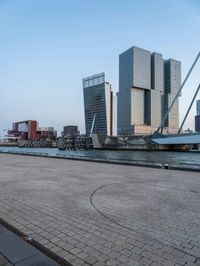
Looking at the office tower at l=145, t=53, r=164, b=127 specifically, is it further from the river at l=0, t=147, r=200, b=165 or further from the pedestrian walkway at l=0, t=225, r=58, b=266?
the pedestrian walkway at l=0, t=225, r=58, b=266

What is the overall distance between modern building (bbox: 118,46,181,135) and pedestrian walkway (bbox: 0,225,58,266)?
110230mm

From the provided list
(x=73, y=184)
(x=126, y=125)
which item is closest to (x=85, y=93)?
(x=126, y=125)

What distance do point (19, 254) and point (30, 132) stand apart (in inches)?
6149

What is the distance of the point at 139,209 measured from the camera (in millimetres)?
4945

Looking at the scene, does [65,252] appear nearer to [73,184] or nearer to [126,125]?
[73,184]

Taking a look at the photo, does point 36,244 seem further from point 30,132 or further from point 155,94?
point 30,132

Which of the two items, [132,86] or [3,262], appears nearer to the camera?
[3,262]

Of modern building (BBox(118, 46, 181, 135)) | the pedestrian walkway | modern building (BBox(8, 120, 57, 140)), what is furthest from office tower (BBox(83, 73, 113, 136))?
the pedestrian walkway

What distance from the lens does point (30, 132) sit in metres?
152

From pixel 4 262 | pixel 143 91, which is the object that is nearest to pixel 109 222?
pixel 4 262

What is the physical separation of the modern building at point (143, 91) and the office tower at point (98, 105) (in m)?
9.34

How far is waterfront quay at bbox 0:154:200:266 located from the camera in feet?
9.75

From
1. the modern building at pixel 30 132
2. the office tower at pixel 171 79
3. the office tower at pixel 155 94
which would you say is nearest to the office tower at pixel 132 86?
the office tower at pixel 155 94

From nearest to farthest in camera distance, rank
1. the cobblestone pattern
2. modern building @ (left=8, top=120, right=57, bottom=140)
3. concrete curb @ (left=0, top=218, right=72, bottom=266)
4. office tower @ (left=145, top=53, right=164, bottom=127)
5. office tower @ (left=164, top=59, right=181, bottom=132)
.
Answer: the cobblestone pattern
concrete curb @ (left=0, top=218, right=72, bottom=266)
office tower @ (left=145, top=53, right=164, bottom=127)
office tower @ (left=164, top=59, right=181, bottom=132)
modern building @ (left=8, top=120, right=57, bottom=140)
